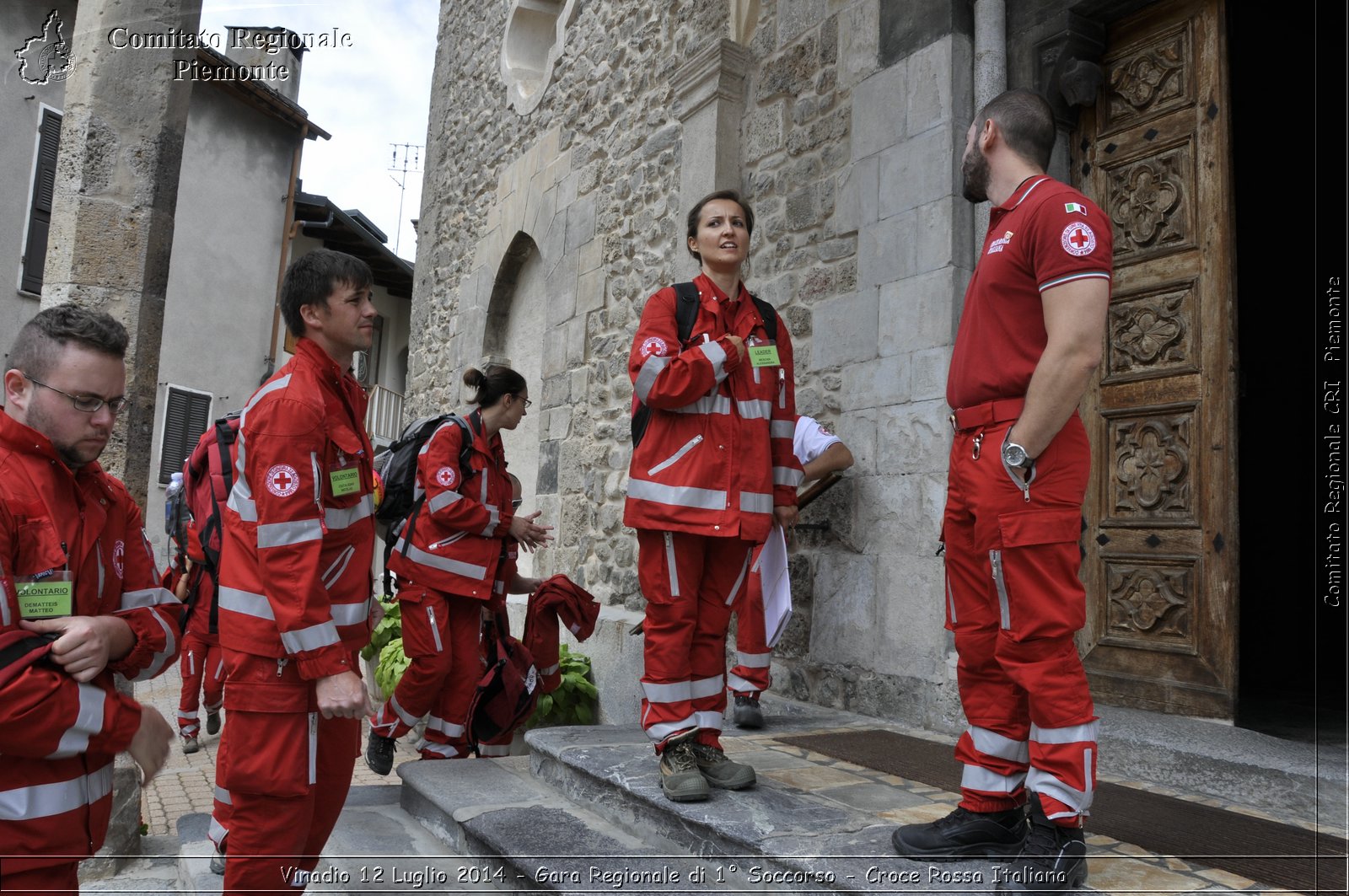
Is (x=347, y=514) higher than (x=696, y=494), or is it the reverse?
(x=696, y=494)

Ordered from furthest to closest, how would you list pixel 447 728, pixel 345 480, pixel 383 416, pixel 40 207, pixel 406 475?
pixel 383 416
pixel 40 207
pixel 406 475
pixel 447 728
pixel 345 480

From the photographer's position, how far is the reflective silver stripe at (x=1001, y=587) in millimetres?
2115

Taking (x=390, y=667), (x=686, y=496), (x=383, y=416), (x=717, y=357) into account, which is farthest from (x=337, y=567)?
(x=383, y=416)

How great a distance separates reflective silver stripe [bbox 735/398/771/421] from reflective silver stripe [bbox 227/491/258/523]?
57.5 inches

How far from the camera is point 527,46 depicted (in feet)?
30.6

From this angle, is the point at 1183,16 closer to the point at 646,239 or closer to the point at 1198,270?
the point at 1198,270

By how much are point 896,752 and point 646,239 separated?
13.8 feet

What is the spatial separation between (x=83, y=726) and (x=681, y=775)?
1.62 meters

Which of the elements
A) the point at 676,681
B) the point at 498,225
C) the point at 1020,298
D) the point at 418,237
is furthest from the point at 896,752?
the point at 418,237

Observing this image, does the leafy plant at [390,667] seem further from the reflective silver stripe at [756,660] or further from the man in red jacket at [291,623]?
the man in red jacket at [291,623]

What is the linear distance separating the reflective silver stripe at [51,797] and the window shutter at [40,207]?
1307 centimetres

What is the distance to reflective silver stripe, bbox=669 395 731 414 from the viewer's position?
9.86ft

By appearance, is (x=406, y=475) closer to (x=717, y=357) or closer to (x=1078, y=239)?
(x=717, y=357)

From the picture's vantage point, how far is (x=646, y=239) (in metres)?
6.73
